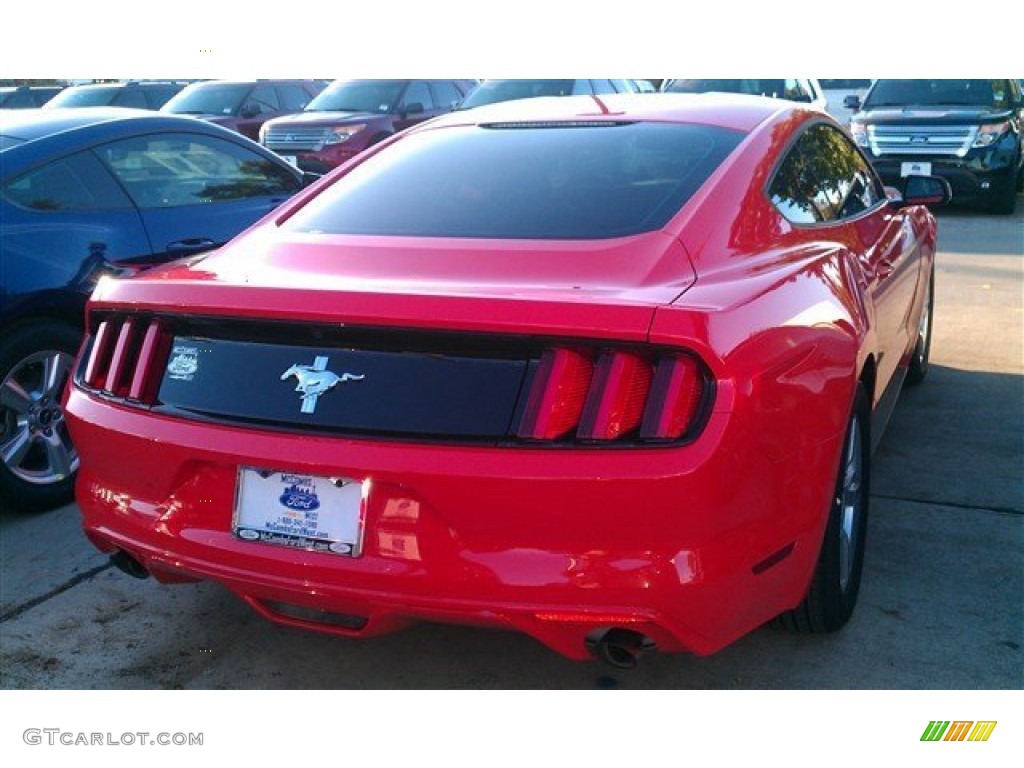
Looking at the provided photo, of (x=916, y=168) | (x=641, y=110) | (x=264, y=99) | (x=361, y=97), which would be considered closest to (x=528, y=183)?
(x=641, y=110)

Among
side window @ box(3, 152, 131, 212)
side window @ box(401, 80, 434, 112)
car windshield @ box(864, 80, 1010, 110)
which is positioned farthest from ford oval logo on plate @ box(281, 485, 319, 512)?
car windshield @ box(864, 80, 1010, 110)

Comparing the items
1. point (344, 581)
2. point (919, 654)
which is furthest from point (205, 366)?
point (919, 654)

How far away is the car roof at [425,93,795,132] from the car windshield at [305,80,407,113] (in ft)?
34.7

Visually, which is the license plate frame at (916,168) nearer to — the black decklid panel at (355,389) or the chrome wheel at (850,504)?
the chrome wheel at (850,504)

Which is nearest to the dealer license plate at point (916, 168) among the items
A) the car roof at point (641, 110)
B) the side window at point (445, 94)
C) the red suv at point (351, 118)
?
the red suv at point (351, 118)

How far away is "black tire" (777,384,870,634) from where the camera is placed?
10.7ft

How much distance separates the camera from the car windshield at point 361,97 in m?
14.6

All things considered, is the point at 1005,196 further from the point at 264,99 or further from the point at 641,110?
the point at 641,110

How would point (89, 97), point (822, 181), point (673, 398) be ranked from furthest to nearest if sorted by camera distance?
1. point (89, 97)
2. point (822, 181)
3. point (673, 398)

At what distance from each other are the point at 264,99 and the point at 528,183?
13843mm

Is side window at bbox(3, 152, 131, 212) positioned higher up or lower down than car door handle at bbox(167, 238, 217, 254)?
higher up

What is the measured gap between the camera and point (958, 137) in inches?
539

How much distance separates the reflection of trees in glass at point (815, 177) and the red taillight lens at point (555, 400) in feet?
4.19

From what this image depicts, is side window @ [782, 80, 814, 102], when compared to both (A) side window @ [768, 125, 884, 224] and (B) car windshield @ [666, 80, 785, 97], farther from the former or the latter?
(A) side window @ [768, 125, 884, 224]
